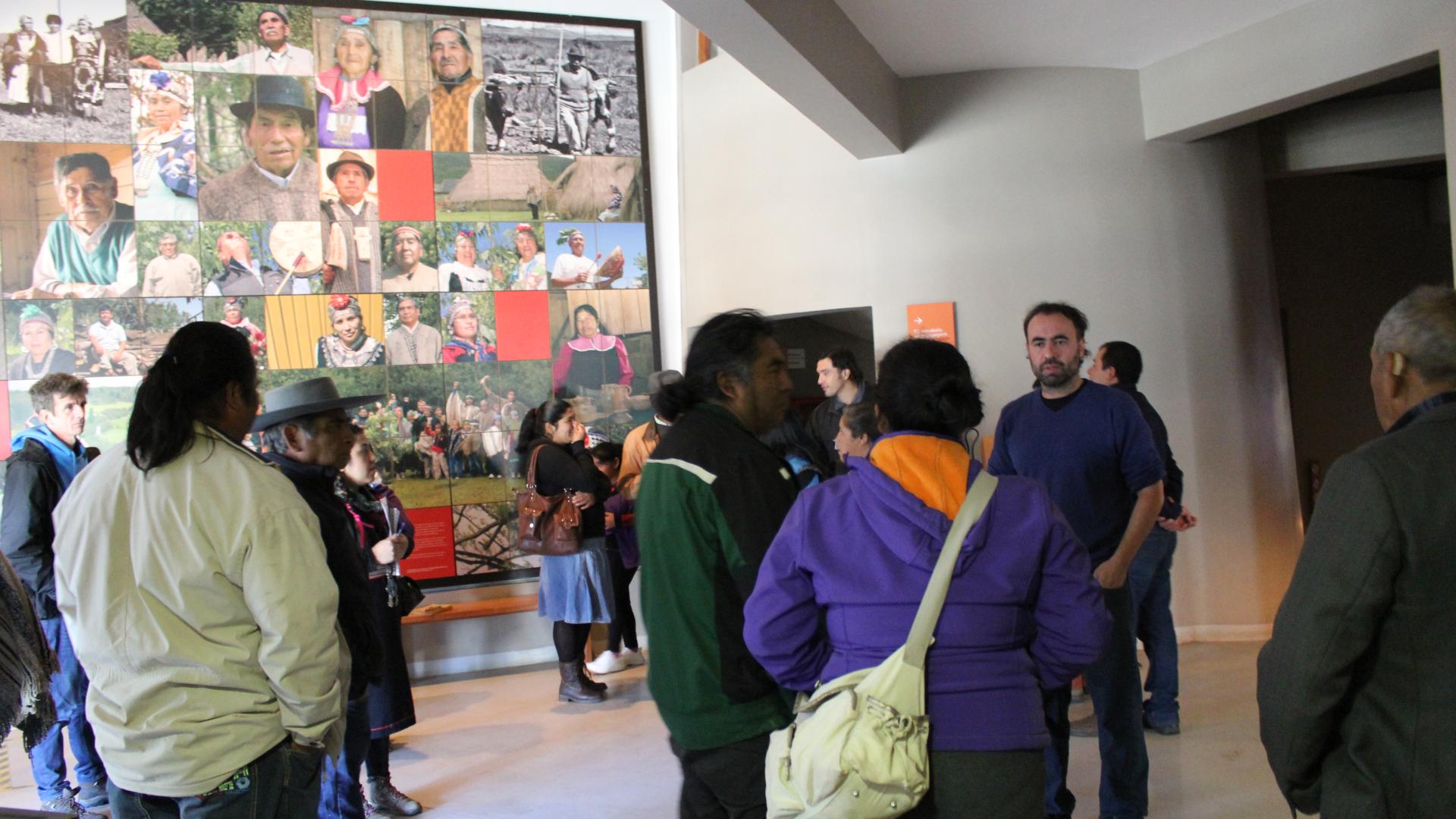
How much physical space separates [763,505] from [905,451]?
369mm

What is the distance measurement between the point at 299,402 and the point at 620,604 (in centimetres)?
437

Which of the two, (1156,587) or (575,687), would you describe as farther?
(575,687)

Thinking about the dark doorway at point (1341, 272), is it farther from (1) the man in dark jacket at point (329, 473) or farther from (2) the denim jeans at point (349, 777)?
(1) the man in dark jacket at point (329, 473)

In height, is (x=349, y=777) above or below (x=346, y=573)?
below

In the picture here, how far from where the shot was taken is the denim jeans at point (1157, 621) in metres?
4.91

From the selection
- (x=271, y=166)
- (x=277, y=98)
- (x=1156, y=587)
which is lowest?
(x=1156, y=587)

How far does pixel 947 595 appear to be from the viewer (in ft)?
6.16

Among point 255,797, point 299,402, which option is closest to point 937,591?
point 255,797

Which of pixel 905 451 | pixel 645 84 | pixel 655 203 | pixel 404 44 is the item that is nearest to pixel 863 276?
pixel 655 203

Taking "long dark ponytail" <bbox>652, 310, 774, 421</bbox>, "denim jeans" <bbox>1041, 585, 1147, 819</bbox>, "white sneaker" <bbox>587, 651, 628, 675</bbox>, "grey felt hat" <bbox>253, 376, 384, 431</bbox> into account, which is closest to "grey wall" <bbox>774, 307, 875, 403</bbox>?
"white sneaker" <bbox>587, 651, 628, 675</bbox>

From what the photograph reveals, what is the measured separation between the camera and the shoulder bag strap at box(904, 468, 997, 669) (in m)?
1.84

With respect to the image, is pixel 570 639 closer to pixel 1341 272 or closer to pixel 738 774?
pixel 738 774

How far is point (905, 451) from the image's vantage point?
6.47 ft

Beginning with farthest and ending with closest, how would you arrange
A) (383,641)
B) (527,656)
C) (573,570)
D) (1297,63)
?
(527,656) → (573,570) → (1297,63) → (383,641)
